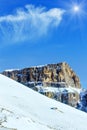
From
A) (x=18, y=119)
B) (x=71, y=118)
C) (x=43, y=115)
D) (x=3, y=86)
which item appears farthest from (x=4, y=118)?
(x=3, y=86)

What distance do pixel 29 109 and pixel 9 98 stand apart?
79.6 inches

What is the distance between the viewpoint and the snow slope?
24600mm

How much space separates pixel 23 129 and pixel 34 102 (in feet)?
41.2

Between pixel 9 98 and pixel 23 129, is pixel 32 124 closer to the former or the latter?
pixel 23 129

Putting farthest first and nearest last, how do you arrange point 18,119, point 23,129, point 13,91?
point 13,91
point 18,119
point 23,129

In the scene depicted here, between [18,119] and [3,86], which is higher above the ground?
[3,86]

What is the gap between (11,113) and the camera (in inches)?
1013

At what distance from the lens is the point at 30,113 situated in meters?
30.9

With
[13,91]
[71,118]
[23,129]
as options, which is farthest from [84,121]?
[23,129]

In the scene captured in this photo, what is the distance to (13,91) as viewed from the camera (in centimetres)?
3684

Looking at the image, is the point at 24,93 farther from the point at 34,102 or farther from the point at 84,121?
the point at 84,121

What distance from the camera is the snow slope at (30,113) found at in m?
24.6

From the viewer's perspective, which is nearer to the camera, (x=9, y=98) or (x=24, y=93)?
(x=9, y=98)

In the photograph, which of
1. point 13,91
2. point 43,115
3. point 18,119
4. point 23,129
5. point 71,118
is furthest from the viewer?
point 13,91
